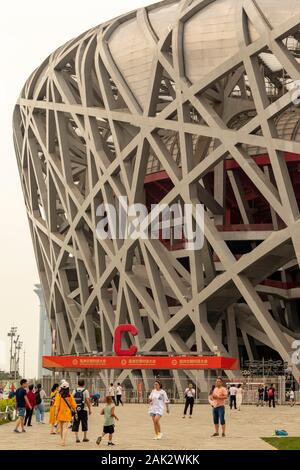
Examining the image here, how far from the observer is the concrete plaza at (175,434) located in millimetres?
19078

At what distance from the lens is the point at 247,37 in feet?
147

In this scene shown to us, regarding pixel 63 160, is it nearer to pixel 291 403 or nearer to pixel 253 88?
pixel 253 88

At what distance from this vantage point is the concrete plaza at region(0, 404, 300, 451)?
62.6ft

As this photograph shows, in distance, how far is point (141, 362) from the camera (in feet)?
154

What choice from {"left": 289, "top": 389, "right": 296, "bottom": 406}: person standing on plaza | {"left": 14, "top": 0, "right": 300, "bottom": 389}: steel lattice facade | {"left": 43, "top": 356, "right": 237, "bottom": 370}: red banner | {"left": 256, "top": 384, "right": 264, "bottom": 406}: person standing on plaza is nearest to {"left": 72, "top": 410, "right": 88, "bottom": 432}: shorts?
{"left": 289, "top": 389, "right": 296, "bottom": 406}: person standing on plaza

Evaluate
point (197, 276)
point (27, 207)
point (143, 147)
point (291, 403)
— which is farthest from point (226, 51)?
point (27, 207)

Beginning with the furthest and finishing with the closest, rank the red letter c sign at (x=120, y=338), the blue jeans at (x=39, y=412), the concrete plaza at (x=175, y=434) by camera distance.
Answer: the red letter c sign at (x=120, y=338) < the blue jeans at (x=39, y=412) < the concrete plaza at (x=175, y=434)

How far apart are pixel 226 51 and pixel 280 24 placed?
3.93m

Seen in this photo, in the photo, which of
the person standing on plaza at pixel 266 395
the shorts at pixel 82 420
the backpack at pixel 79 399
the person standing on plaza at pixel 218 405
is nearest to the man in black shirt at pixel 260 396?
the person standing on plaza at pixel 266 395

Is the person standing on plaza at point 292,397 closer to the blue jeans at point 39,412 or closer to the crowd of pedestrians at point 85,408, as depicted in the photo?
the blue jeans at point 39,412

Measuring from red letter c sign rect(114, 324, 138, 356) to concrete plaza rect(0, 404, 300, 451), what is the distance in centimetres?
1624

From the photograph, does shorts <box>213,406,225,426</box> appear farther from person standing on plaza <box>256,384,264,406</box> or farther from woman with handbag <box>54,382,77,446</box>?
person standing on plaza <box>256,384,264,406</box>

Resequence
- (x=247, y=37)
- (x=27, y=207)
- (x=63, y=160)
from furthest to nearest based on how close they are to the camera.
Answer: (x=27, y=207), (x=63, y=160), (x=247, y=37)

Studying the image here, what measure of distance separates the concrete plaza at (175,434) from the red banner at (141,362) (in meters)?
12.1
